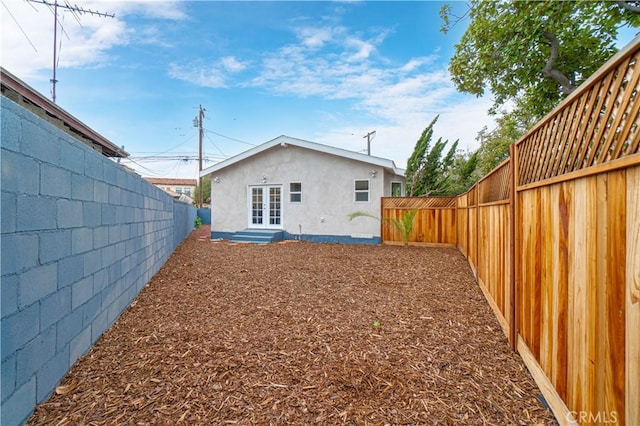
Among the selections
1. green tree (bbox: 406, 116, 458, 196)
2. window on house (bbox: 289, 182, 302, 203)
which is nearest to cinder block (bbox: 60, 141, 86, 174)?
window on house (bbox: 289, 182, 302, 203)

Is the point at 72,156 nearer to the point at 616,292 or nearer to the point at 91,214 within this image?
the point at 91,214

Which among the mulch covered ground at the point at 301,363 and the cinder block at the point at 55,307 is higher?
the cinder block at the point at 55,307

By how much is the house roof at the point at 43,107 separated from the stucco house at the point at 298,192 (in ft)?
18.6

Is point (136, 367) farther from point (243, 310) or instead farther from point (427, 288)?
point (427, 288)

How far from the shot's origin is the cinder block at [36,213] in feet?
5.90

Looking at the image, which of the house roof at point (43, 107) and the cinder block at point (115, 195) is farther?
the house roof at point (43, 107)

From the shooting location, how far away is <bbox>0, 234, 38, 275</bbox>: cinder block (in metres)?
1.64

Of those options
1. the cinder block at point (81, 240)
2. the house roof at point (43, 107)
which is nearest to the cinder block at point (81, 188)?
the cinder block at point (81, 240)

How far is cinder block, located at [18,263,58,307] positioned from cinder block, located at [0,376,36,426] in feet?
1.64

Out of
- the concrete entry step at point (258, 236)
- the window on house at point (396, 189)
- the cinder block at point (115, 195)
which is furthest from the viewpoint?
the window on house at point (396, 189)

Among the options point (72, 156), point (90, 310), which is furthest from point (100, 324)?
point (72, 156)

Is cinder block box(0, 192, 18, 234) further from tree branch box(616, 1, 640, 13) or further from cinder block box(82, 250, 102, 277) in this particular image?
tree branch box(616, 1, 640, 13)

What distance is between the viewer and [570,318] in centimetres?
165

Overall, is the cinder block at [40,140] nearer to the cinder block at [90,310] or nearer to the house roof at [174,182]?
the cinder block at [90,310]
